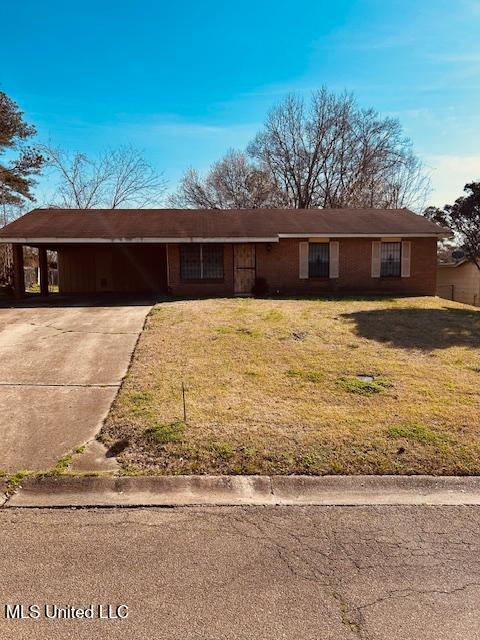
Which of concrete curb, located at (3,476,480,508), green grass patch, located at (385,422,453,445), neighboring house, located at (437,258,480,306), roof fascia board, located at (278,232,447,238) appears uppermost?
roof fascia board, located at (278,232,447,238)

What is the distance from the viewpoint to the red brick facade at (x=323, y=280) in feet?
56.5

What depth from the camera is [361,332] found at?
9930mm

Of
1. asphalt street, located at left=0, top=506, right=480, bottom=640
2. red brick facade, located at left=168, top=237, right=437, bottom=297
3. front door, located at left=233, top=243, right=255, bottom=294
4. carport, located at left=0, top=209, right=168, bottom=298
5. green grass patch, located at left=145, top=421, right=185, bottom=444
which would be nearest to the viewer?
asphalt street, located at left=0, top=506, right=480, bottom=640

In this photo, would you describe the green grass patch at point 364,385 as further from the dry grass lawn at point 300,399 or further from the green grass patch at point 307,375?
the green grass patch at point 307,375

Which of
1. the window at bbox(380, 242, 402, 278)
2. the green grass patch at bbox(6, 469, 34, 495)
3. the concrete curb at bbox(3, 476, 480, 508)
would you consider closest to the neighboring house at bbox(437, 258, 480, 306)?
the window at bbox(380, 242, 402, 278)

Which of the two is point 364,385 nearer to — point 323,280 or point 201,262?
point 323,280

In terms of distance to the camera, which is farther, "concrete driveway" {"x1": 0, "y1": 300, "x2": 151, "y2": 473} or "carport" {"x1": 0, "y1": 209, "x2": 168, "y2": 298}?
"carport" {"x1": 0, "y1": 209, "x2": 168, "y2": 298}

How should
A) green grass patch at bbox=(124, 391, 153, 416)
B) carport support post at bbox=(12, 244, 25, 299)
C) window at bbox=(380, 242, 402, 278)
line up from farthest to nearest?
1. window at bbox=(380, 242, 402, 278)
2. carport support post at bbox=(12, 244, 25, 299)
3. green grass patch at bbox=(124, 391, 153, 416)

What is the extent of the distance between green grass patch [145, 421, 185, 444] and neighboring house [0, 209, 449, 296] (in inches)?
468

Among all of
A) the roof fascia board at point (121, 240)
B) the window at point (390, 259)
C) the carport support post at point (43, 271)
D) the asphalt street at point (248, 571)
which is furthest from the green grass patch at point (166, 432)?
the carport support post at point (43, 271)

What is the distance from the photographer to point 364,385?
6.50 meters

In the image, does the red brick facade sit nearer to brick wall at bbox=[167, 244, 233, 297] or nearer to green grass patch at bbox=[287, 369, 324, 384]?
brick wall at bbox=[167, 244, 233, 297]

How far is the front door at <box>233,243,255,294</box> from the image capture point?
1744cm

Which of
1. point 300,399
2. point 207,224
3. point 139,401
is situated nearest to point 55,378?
point 139,401
